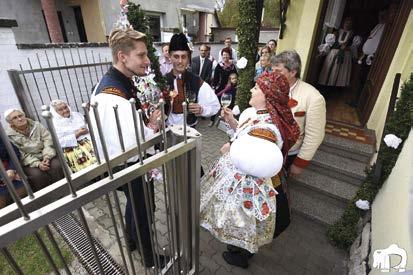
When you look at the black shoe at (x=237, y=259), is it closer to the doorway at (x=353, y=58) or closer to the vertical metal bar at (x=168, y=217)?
the vertical metal bar at (x=168, y=217)

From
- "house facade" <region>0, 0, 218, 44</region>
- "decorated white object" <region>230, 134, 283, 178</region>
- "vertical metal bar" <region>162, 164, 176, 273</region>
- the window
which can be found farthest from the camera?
the window

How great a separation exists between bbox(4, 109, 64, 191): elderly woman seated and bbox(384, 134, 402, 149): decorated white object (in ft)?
13.0

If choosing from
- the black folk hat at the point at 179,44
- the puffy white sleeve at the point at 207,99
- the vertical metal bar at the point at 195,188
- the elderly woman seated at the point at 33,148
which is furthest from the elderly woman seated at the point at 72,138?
the vertical metal bar at the point at 195,188

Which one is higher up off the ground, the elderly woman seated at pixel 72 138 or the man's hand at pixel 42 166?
the elderly woman seated at pixel 72 138

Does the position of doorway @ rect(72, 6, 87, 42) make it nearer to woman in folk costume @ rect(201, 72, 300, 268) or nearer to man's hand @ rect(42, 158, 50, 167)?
man's hand @ rect(42, 158, 50, 167)

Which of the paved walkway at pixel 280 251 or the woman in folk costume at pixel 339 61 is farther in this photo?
the woman in folk costume at pixel 339 61

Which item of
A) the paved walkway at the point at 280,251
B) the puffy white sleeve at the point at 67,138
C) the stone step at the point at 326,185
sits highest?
the puffy white sleeve at the point at 67,138

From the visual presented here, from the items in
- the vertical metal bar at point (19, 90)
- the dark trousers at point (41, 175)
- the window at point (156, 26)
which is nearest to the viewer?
the dark trousers at point (41, 175)

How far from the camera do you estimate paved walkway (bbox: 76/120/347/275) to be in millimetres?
2523

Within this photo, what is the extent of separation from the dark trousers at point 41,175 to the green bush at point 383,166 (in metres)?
3.70

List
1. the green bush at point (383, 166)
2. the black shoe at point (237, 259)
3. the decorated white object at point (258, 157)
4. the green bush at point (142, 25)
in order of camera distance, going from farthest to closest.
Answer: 1. the green bush at point (142, 25)
2. the black shoe at point (237, 259)
3. the green bush at point (383, 166)
4. the decorated white object at point (258, 157)

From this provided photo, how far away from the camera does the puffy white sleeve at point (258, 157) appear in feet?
5.12

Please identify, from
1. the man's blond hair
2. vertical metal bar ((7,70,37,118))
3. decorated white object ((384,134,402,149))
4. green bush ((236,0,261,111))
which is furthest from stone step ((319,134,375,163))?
vertical metal bar ((7,70,37,118))

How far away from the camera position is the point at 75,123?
3.51 meters
